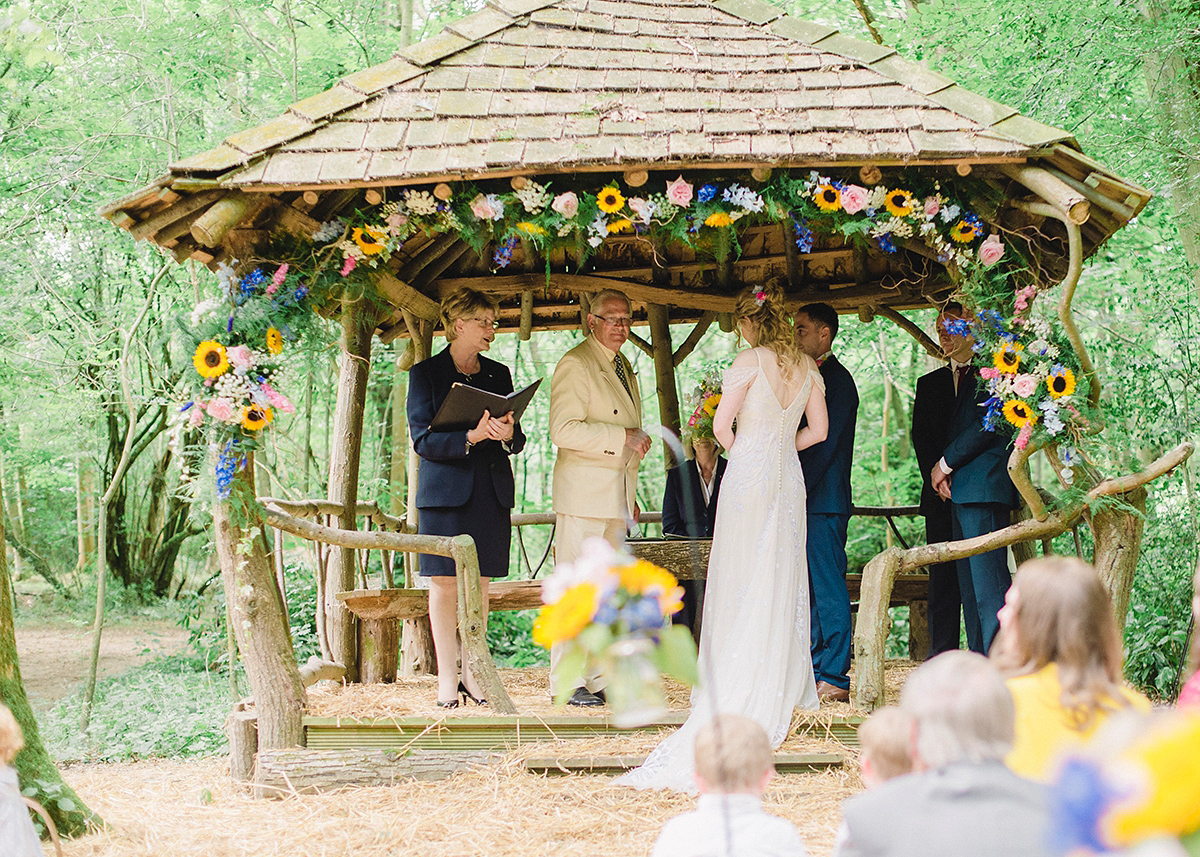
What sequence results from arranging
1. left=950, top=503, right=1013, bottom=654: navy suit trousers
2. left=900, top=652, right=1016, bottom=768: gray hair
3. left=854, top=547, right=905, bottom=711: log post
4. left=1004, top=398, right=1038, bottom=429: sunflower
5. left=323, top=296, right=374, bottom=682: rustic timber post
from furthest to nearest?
left=323, top=296, right=374, bottom=682: rustic timber post → left=950, top=503, right=1013, bottom=654: navy suit trousers → left=854, top=547, right=905, bottom=711: log post → left=1004, top=398, right=1038, bottom=429: sunflower → left=900, top=652, right=1016, bottom=768: gray hair

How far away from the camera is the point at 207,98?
10.7m

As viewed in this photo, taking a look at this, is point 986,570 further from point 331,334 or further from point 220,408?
point 220,408

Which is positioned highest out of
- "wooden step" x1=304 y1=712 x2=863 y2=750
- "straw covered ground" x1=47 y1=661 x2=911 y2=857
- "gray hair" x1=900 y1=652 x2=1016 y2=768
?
"gray hair" x1=900 y1=652 x2=1016 y2=768

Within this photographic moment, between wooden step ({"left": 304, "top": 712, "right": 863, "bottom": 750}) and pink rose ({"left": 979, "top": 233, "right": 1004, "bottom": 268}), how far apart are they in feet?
7.75

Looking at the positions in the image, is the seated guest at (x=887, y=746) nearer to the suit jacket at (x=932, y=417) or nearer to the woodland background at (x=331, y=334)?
the woodland background at (x=331, y=334)

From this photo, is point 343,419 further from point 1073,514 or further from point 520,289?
Result: point 1073,514

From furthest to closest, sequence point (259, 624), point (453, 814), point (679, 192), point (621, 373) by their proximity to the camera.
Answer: point (621, 373) < point (259, 624) < point (679, 192) < point (453, 814)

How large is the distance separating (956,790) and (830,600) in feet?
12.2

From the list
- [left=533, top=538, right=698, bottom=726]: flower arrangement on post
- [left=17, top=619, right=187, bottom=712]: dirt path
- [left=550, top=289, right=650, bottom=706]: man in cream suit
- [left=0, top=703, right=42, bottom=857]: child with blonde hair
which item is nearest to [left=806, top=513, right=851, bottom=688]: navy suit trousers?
[left=550, top=289, right=650, bottom=706]: man in cream suit

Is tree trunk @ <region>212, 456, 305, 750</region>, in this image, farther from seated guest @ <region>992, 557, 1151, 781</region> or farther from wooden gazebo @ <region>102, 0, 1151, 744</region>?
seated guest @ <region>992, 557, 1151, 781</region>

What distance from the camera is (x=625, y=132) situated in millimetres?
5008

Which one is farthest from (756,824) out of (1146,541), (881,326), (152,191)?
(881,326)

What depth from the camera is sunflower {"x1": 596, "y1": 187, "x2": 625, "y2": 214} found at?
509 cm

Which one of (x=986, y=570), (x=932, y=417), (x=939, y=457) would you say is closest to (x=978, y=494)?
(x=986, y=570)
